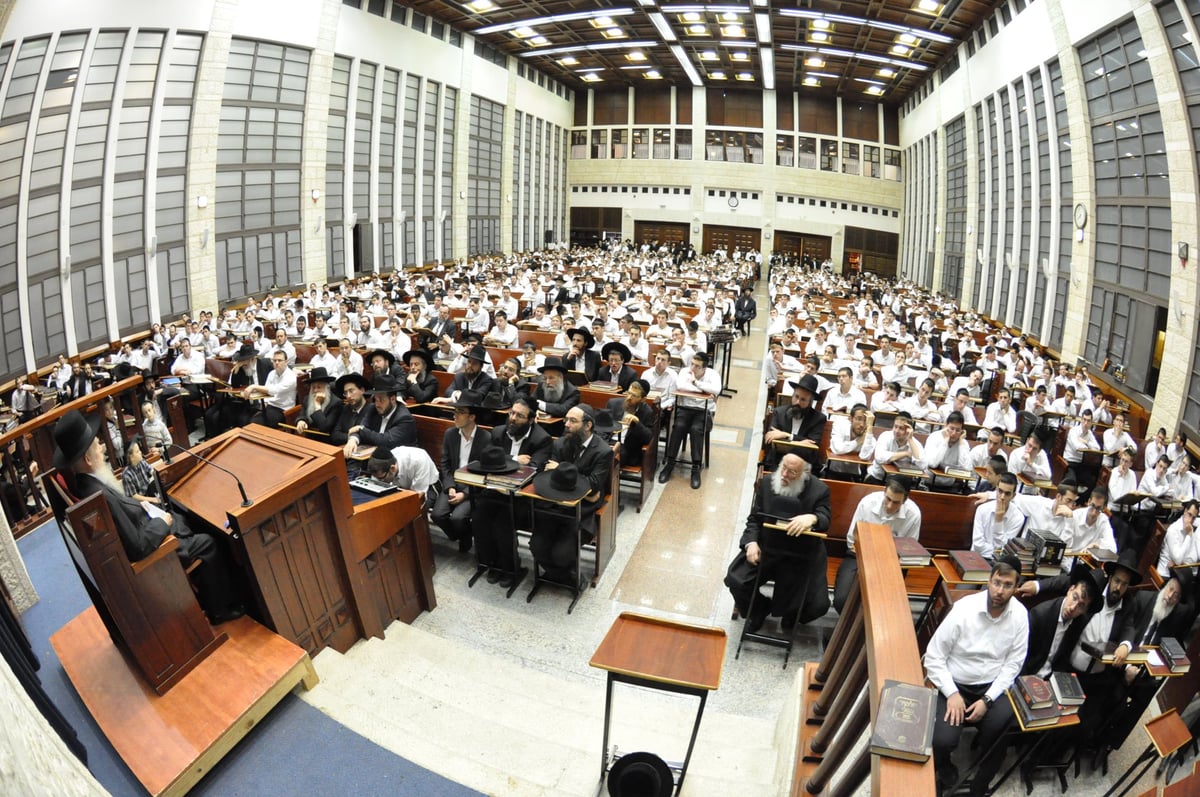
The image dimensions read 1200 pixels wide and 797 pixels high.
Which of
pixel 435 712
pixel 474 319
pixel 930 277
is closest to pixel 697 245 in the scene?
pixel 930 277

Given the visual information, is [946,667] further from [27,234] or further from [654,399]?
[27,234]

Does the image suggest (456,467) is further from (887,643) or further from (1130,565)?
(1130,565)

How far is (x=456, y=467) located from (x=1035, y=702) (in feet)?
18.1

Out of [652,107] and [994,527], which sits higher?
[652,107]

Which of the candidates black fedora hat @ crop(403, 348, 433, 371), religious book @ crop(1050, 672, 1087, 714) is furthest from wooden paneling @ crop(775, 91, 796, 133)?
religious book @ crop(1050, 672, 1087, 714)

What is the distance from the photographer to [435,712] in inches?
148

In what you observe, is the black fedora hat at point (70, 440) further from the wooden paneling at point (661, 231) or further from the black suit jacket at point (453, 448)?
the wooden paneling at point (661, 231)

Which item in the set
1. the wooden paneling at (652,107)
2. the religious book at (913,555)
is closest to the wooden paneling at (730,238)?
the wooden paneling at (652,107)

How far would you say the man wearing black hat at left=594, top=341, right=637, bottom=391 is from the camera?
9594mm

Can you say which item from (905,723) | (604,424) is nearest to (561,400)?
(604,424)

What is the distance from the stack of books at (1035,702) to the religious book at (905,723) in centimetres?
303

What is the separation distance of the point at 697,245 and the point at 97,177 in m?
30.4

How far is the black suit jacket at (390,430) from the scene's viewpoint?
275 inches

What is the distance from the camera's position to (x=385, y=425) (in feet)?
23.6
